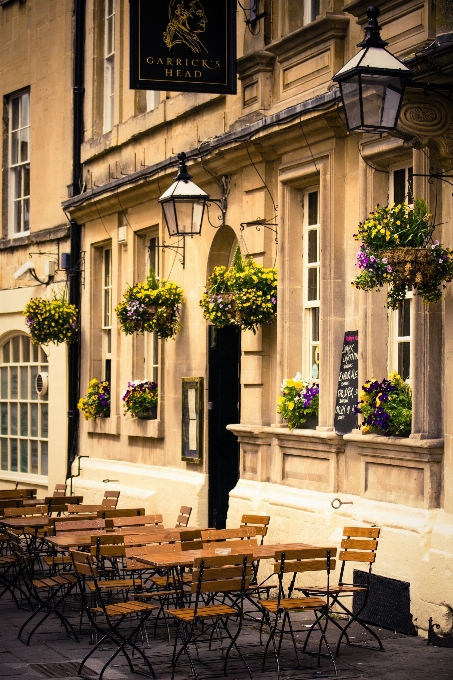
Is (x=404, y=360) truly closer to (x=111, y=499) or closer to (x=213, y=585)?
(x=213, y=585)

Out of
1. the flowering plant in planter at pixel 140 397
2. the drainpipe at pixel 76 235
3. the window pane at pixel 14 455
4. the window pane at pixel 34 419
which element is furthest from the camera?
the window pane at pixel 14 455

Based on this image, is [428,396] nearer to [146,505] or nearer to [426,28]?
[426,28]

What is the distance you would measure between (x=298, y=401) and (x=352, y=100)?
3.99 metres

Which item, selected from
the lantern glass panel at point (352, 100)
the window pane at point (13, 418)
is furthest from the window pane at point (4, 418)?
the lantern glass panel at point (352, 100)

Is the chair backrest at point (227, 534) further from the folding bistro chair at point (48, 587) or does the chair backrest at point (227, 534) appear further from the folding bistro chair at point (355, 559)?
the folding bistro chair at point (48, 587)

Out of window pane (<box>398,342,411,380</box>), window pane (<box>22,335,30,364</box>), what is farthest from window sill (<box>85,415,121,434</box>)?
window pane (<box>398,342,411,380</box>)

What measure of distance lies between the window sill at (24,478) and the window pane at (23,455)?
0.32 ft

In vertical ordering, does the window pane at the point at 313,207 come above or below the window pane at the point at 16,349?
above

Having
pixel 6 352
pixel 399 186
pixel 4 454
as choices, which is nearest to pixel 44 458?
pixel 4 454

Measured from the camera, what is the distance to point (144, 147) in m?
16.9

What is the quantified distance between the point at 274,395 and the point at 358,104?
472cm

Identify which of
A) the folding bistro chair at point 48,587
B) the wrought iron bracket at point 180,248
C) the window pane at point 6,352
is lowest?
the folding bistro chair at point 48,587

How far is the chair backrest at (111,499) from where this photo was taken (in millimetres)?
15359

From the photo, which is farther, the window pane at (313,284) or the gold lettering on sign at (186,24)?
the window pane at (313,284)
